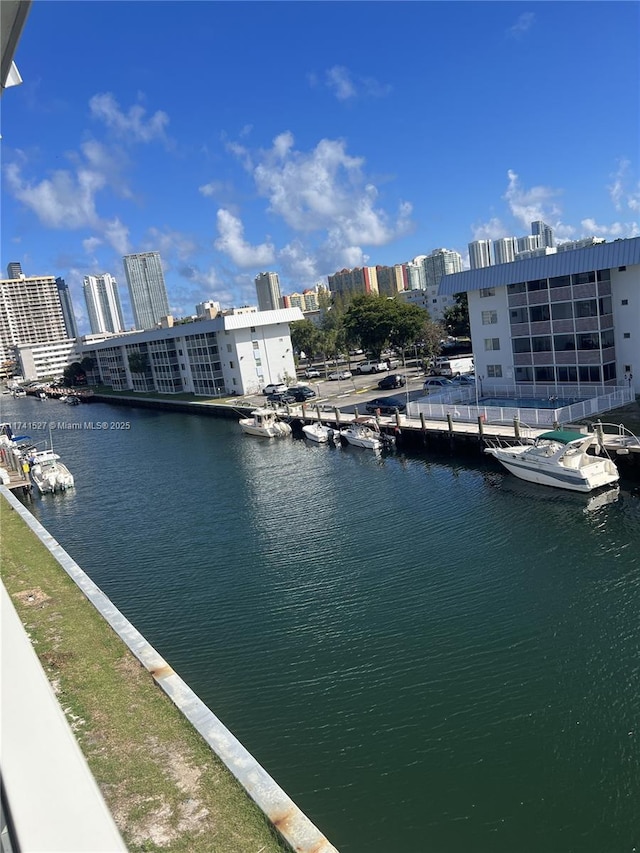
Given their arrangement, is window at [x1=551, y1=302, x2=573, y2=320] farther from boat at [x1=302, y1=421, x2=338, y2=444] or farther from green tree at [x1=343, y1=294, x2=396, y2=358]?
green tree at [x1=343, y1=294, x2=396, y2=358]

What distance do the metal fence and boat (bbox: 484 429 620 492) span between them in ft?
15.2

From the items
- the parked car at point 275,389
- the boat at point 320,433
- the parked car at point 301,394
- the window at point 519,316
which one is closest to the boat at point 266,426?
the boat at point 320,433

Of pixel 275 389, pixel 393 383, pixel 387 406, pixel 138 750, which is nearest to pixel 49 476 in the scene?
pixel 387 406

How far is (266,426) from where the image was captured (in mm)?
55500

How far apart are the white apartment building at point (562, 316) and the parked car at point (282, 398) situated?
883 inches

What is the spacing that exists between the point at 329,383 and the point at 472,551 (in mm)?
53600

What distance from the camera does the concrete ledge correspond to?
972cm

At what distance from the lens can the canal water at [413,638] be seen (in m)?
12.2

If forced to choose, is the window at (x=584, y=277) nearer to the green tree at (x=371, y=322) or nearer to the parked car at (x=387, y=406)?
the parked car at (x=387, y=406)

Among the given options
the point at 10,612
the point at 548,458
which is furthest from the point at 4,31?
the point at 548,458

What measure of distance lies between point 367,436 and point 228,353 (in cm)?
3749

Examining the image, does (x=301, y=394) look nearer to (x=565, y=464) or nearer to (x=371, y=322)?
(x=371, y=322)

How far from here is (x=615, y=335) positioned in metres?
40.2

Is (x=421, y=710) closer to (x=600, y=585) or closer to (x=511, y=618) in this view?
(x=511, y=618)
